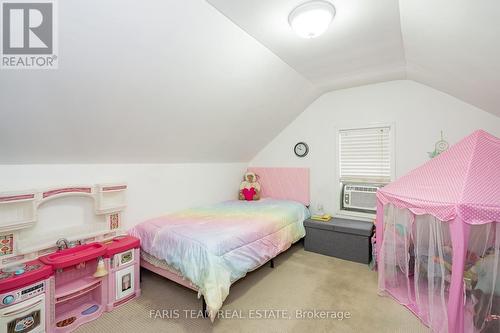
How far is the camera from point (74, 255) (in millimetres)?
2129

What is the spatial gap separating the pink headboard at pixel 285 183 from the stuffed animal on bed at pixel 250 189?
233 millimetres

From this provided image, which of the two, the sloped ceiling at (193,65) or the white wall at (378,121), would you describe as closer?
the sloped ceiling at (193,65)

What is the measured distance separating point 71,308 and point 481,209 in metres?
3.55

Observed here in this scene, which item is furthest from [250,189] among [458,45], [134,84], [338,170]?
[458,45]

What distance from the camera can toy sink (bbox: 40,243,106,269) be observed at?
199 cm

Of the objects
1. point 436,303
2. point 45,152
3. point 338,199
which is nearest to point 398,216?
point 436,303

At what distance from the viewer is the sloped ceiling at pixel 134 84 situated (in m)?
1.62

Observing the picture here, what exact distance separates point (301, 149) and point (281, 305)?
268cm

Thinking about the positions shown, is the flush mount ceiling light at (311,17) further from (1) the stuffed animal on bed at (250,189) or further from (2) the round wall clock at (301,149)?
(1) the stuffed animal on bed at (250,189)

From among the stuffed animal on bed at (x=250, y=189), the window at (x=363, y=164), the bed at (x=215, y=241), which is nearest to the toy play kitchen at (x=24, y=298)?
the bed at (x=215, y=241)

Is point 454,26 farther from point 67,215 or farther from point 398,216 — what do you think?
point 67,215

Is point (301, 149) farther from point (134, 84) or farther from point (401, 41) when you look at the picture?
point (134, 84)

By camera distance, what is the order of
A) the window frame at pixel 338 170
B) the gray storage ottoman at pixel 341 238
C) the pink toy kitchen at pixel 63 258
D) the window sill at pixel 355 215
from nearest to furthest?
the pink toy kitchen at pixel 63 258 → the gray storage ottoman at pixel 341 238 → the window frame at pixel 338 170 → the window sill at pixel 355 215

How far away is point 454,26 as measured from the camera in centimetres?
157
